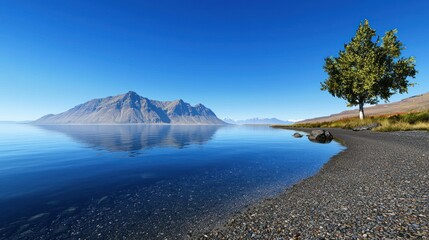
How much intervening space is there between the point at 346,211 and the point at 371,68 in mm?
47374

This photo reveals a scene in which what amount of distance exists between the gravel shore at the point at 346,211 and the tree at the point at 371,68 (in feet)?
131

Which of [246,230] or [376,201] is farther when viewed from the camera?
[376,201]

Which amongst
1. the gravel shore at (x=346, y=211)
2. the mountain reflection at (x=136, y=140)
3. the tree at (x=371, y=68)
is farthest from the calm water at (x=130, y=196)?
the tree at (x=371, y=68)

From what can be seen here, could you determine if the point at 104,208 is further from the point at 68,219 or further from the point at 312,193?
the point at 312,193

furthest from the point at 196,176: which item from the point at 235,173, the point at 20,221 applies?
the point at 20,221

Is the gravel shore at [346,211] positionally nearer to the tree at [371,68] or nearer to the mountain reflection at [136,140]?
the mountain reflection at [136,140]

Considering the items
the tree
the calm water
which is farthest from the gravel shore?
the tree

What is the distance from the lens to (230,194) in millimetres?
10891

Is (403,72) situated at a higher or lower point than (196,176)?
higher

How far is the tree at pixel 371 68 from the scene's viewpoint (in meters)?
42.9

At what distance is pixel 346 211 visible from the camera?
7.18 m

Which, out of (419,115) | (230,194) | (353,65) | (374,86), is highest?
(353,65)

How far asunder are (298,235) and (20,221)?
1044cm

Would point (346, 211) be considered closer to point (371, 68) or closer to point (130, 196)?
point (130, 196)
